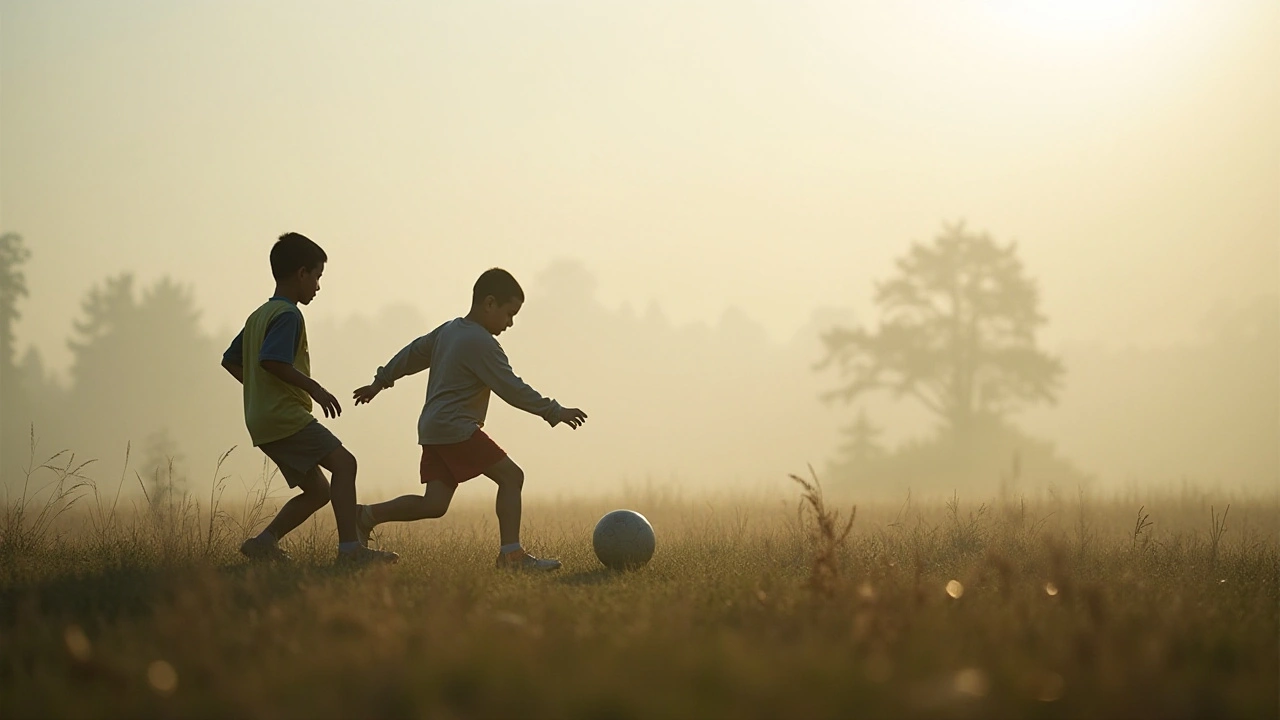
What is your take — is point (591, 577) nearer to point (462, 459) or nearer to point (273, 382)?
point (462, 459)

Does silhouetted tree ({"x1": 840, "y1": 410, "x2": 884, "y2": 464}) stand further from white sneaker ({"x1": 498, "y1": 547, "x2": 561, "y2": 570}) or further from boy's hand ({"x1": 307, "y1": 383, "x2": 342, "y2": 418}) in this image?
boy's hand ({"x1": 307, "y1": 383, "x2": 342, "y2": 418})

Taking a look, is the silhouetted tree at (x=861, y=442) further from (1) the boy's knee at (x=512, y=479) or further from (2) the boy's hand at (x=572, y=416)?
(2) the boy's hand at (x=572, y=416)

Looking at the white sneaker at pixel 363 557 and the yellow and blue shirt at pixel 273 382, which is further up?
the yellow and blue shirt at pixel 273 382

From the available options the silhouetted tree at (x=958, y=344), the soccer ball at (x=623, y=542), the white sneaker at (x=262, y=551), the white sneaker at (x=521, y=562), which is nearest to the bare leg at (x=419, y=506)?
the white sneaker at (x=521, y=562)

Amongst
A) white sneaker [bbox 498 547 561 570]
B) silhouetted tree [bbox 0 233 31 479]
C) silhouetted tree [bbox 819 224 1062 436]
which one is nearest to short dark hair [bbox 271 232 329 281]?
white sneaker [bbox 498 547 561 570]

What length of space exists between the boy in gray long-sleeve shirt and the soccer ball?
0.59 metres

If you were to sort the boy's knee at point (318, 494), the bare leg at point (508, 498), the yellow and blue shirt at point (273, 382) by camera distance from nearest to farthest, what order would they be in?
the yellow and blue shirt at point (273, 382)
the boy's knee at point (318, 494)
the bare leg at point (508, 498)

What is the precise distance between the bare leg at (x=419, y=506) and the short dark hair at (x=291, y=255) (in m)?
1.95

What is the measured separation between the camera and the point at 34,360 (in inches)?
2413

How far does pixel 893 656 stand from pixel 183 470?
5030 centimetres

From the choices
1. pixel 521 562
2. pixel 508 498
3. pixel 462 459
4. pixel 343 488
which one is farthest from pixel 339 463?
pixel 521 562

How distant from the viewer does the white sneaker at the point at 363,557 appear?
26.0ft

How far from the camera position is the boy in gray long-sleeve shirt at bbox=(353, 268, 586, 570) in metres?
8.55

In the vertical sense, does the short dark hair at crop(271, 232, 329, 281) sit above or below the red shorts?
above
